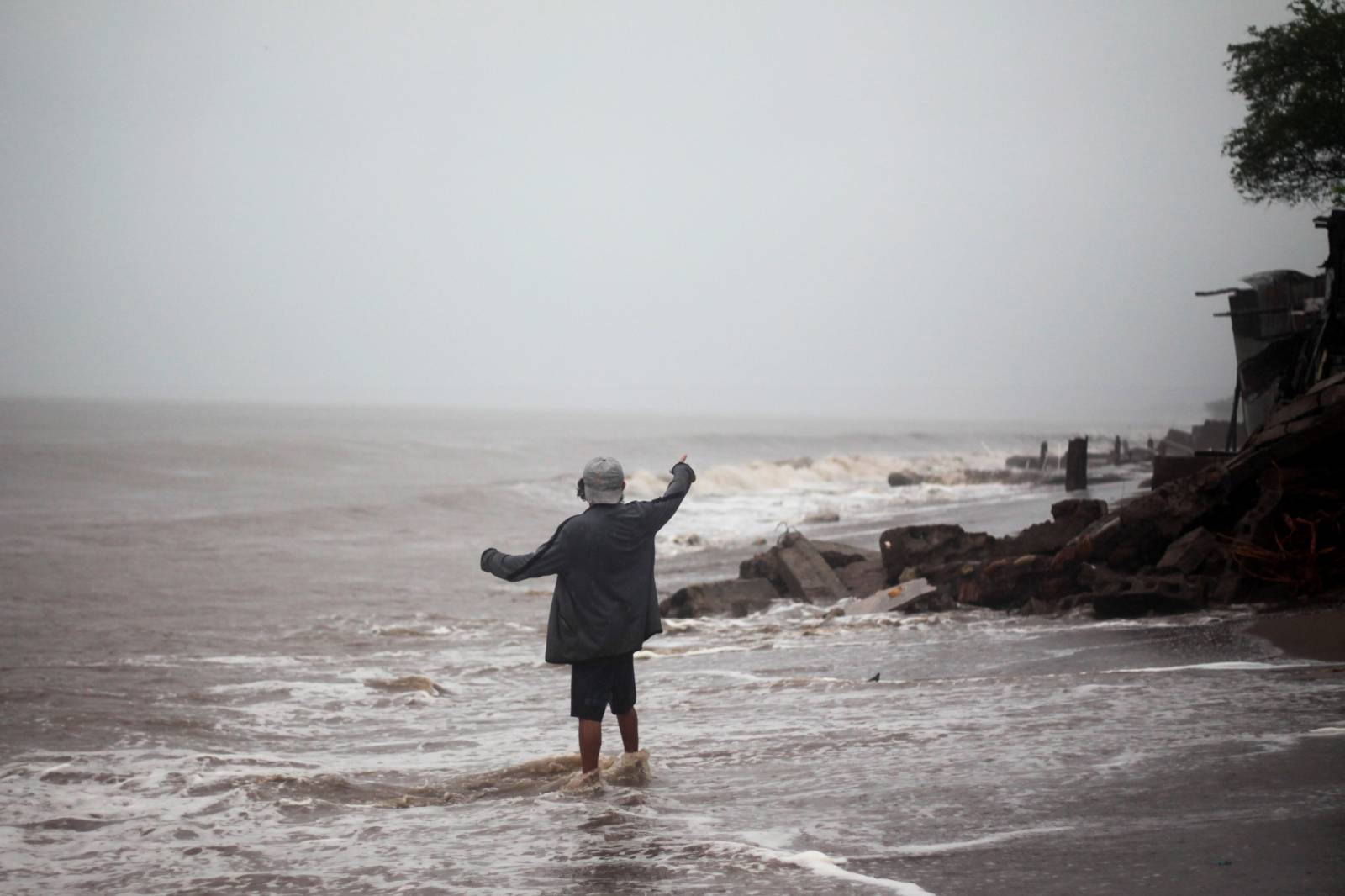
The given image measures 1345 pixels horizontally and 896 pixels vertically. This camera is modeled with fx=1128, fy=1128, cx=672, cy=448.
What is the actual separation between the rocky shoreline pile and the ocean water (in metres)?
0.62

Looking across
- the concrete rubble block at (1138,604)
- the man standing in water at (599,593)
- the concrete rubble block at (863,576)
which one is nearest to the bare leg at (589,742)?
the man standing in water at (599,593)

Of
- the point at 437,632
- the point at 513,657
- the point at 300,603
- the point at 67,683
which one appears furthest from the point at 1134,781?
the point at 300,603

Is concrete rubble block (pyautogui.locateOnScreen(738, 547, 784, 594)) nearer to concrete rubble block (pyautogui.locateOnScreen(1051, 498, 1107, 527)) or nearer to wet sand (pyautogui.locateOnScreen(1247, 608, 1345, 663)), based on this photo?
concrete rubble block (pyautogui.locateOnScreen(1051, 498, 1107, 527))

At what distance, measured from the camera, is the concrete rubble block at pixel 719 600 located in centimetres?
1378

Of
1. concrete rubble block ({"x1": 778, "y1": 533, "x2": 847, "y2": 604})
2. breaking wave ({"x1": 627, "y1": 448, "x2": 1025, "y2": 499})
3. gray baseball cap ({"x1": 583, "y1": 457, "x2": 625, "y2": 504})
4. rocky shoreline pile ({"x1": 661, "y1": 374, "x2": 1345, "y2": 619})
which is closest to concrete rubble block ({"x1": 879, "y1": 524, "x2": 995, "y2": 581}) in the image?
rocky shoreline pile ({"x1": 661, "y1": 374, "x2": 1345, "y2": 619})

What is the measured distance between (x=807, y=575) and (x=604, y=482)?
9.04m

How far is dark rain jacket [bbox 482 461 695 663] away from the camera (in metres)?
5.81

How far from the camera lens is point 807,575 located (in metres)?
14.6

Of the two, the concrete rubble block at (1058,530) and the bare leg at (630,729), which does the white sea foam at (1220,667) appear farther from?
the concrete rubble block at (1058,530)

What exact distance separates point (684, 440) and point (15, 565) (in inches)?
2896

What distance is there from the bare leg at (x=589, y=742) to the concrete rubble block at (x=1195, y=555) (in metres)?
6.95

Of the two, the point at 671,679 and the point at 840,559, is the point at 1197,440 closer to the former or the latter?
the point at 840,559

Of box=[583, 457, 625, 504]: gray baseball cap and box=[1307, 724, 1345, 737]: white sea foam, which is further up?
box=[583, 457, 625, 504]: gray baseball cap

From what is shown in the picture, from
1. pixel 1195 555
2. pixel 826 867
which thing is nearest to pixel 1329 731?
pixel 826 867
